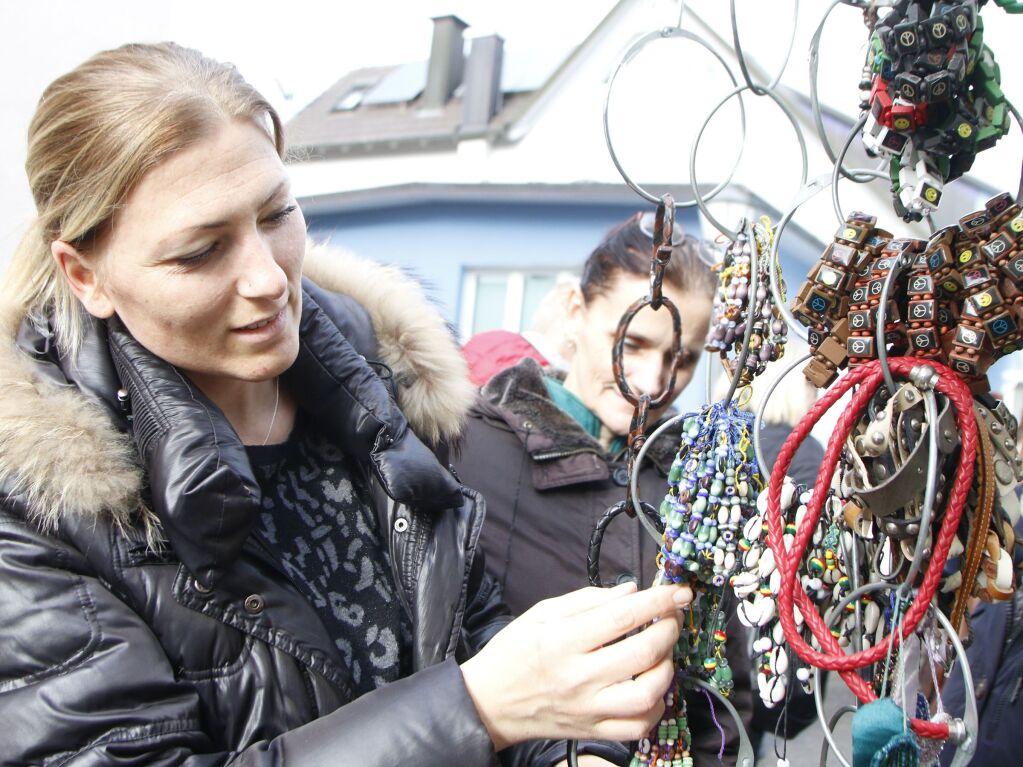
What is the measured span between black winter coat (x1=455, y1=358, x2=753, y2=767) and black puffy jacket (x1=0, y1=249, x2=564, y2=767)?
31 centimetres

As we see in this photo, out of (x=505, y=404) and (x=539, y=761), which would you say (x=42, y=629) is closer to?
(x=539, y=761)

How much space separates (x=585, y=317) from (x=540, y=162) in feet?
15.1

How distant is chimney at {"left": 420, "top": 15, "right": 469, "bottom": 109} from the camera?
7.31m

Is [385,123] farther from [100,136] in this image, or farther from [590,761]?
[590,761]

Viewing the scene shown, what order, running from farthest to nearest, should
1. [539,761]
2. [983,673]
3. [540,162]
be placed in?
[540,162] → [983,673] → [539,761]

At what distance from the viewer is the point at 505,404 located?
151 cm

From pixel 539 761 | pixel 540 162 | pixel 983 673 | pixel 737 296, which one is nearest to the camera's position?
pixel 737 296

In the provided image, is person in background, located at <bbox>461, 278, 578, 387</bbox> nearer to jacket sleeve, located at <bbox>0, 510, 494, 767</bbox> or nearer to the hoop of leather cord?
jacket sleeve, located at <bbox>0, 510, 494, 767</bbox>

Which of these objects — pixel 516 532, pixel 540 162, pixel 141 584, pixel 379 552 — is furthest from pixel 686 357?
pixel 540 162

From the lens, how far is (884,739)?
63 centimetres

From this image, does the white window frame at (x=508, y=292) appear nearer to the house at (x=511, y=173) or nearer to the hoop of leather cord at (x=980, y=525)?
the house at (x=511, y=173)

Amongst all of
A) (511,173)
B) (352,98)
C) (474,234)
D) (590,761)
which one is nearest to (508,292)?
(474,234)

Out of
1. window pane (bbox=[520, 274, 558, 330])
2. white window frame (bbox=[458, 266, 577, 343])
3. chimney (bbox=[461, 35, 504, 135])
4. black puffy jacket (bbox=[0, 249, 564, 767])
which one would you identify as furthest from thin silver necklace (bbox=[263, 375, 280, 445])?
chimney (bbox=[461, 35, 504, 135])

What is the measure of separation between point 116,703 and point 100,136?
1.66 feet
